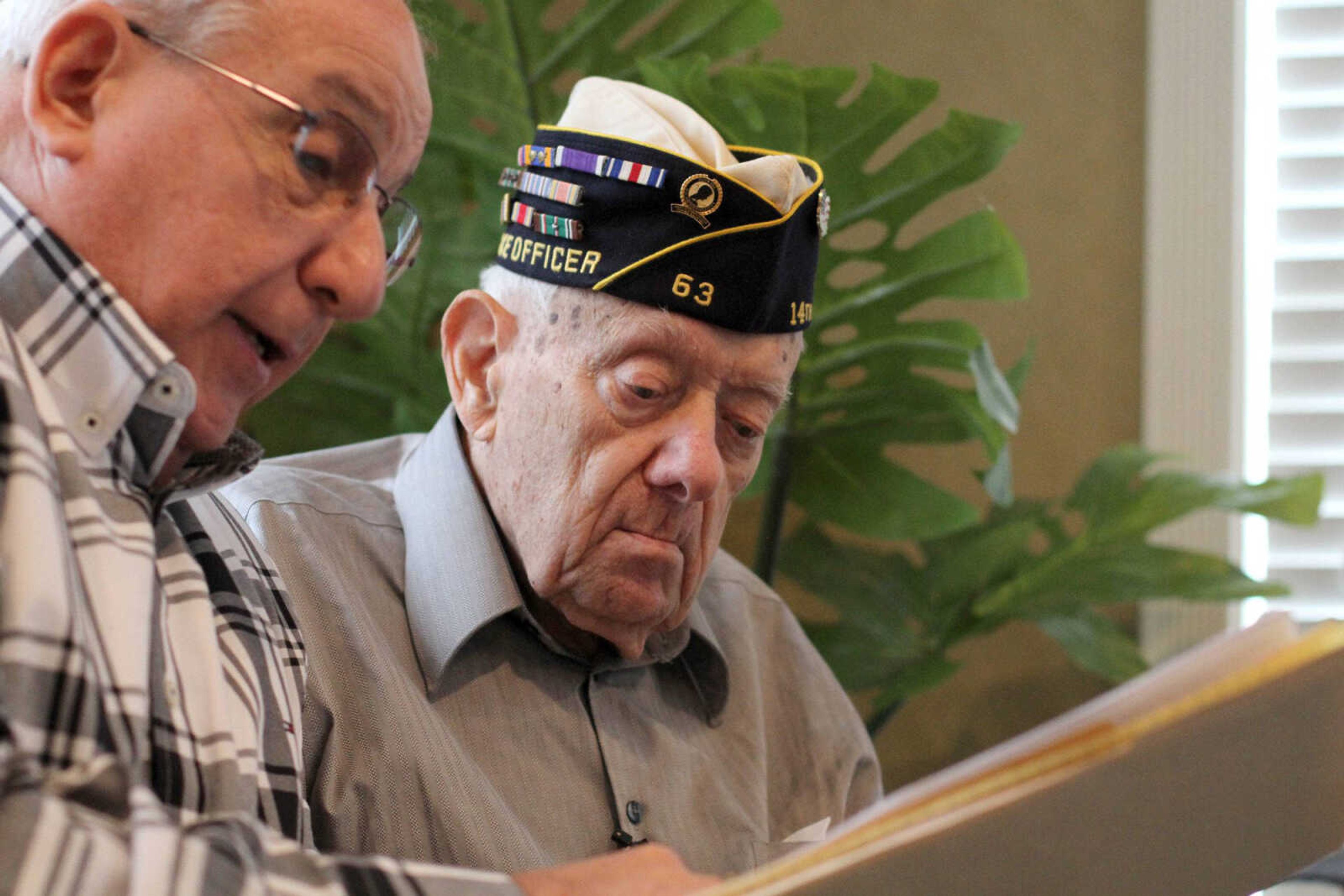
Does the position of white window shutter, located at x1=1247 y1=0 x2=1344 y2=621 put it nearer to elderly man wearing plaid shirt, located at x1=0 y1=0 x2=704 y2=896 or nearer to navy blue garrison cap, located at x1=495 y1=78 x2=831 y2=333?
navy blue garrison cap, located at x1=495 y1=78 x2=831 y2=333

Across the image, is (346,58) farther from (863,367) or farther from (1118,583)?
(1118,583)

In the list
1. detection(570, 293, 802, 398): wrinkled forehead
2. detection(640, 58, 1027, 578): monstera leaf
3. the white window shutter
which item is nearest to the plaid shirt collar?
detection(570, 293, 802, 398): wrinkled forehead

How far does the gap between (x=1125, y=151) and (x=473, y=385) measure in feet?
5.39

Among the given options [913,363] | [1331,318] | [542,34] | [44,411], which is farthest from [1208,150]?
[44,411]

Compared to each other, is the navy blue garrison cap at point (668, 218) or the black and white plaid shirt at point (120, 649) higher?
the navy blue garrison cap at point (668, 218)

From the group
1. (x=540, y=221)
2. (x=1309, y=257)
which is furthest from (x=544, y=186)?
(x=1309, y=257)

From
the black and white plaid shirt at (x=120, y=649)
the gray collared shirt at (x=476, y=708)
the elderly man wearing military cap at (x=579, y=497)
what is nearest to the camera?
the black and white plaid shirt at (x=120, y=649)

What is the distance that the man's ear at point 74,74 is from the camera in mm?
837

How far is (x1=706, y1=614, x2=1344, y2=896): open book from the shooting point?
2.21 feet

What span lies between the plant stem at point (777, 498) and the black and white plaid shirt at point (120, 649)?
4.09 ft

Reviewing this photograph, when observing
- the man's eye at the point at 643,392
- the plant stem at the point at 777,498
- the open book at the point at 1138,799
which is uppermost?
the man's eye at the point at 643,392

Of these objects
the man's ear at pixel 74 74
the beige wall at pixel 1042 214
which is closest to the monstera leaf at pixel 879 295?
the beige wall at pixel 1042 214

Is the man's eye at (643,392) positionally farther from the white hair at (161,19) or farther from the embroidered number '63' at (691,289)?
the white hair at (161,19)

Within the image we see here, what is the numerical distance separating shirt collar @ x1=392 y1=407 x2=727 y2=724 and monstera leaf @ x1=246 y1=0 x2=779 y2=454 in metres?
0.56
